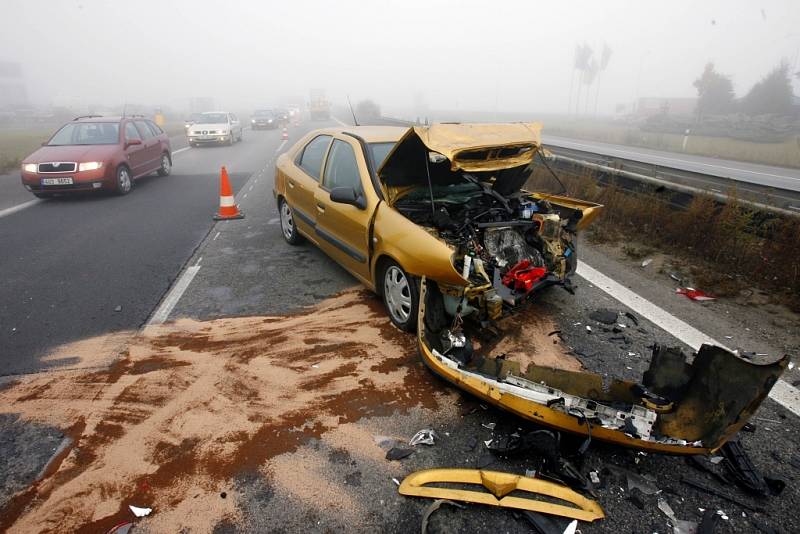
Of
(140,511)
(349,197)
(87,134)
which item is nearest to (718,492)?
(140,511)

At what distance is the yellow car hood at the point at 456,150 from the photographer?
3900mm

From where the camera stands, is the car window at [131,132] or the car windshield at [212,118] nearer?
the car window at [131,132]

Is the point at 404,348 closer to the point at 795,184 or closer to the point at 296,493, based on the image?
the point at 296,493

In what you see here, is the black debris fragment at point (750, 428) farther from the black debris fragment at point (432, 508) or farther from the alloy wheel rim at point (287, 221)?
the alloy wheel rim at point (287, 221)

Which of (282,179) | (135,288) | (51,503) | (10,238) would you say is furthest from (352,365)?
(10,238)

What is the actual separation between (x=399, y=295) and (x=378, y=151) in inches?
63.3

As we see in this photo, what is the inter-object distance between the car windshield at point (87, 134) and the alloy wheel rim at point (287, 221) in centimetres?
609

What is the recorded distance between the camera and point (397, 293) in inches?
157

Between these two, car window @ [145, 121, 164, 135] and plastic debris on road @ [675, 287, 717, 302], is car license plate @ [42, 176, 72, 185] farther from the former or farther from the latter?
plastic debris on road @ [675, 287, 717, 302]

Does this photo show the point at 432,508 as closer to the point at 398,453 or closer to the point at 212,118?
the point at 398,453

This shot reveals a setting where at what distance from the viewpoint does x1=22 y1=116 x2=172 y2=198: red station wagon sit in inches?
345

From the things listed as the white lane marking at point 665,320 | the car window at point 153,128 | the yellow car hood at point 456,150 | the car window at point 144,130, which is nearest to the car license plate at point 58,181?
the car window at point 144,130

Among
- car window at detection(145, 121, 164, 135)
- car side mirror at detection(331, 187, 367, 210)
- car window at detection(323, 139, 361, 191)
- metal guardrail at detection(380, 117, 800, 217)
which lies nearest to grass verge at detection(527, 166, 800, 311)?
metal guardrail at detection(380, 117, 800, 217)

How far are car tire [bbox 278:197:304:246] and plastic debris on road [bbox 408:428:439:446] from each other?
402cm
